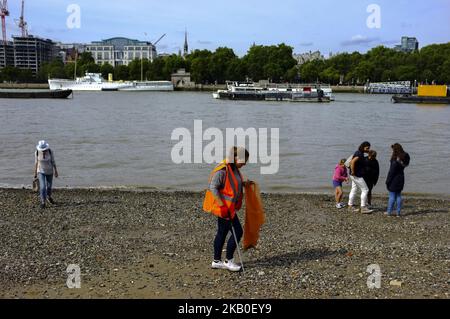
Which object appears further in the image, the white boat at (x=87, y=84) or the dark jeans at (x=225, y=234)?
the white boat at (x=87, y=84)

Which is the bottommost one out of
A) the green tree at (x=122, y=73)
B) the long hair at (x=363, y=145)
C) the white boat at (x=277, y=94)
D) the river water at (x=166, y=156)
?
the river water at (x=166, y=156)

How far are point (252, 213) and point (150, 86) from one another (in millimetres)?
157128

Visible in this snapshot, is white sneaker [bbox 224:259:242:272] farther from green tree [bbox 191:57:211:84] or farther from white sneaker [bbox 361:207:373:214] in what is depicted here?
green tree [bbox 191:57:211:84]

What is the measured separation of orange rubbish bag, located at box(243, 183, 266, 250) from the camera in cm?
726

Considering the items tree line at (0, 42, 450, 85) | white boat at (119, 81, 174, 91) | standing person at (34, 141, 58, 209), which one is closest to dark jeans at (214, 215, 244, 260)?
standing person at (34, 141, 58, 209)

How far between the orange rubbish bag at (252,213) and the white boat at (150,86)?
496 ft

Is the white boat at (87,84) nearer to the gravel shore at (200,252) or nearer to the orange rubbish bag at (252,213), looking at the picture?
the gravel shore at (200,252)

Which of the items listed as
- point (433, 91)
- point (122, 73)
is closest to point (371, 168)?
point (433, 91)

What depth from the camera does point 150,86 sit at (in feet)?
527

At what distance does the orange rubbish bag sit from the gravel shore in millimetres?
515

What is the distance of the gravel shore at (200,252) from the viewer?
6895 mm

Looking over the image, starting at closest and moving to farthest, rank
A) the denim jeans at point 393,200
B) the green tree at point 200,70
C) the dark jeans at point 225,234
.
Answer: the dark jeans at point 225,234 → the denim jeans at point 393,200 → the green tree at point 200,70

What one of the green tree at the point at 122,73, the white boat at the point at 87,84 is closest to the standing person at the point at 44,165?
the white boat at the point at 87,84

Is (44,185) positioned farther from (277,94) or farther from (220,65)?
(220,65)
